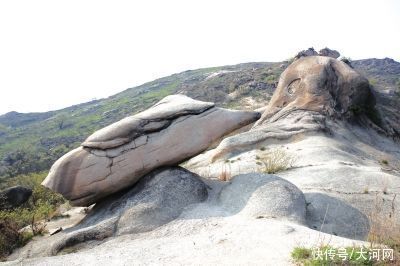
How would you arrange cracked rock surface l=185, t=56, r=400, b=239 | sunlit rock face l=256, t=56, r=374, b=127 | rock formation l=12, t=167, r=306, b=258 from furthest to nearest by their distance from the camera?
1. sunlit rock face l=256, t=56, r=374, b=127
2. cracked rock surface l=185, t=56, r=400, b=239
3. rock formation l=12, t=167, r=306, b=258

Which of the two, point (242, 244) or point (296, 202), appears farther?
point (296, 202)

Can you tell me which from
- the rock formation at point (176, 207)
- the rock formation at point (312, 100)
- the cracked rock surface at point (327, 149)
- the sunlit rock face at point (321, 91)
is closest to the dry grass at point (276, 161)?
the cracked rock surface at point (327, 149)

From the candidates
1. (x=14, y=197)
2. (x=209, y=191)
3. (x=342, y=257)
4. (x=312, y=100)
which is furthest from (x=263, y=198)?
(x=14, y=197)

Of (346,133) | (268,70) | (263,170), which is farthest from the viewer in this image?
(268,70)

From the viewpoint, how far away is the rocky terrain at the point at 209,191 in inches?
318

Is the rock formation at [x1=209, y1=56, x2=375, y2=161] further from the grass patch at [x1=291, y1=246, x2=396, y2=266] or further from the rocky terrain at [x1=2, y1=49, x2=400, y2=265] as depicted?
the grass patch at [x1=291, y1=246, x2=396, y2=266]

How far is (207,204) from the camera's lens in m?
10.6

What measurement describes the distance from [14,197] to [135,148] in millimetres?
8655

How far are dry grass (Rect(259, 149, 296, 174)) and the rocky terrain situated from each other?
42 mm

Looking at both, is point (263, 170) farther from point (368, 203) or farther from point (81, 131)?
point (81, 131)

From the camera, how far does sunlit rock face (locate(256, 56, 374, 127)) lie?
61.1ft

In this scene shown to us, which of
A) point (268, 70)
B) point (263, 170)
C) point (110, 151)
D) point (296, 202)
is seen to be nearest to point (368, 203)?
point (296, 202)

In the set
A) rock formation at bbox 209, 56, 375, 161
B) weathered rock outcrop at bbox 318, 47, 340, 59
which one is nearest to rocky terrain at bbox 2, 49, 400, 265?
rock formation at bbox 209, 56, 375, 161

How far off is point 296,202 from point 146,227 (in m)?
3.40
